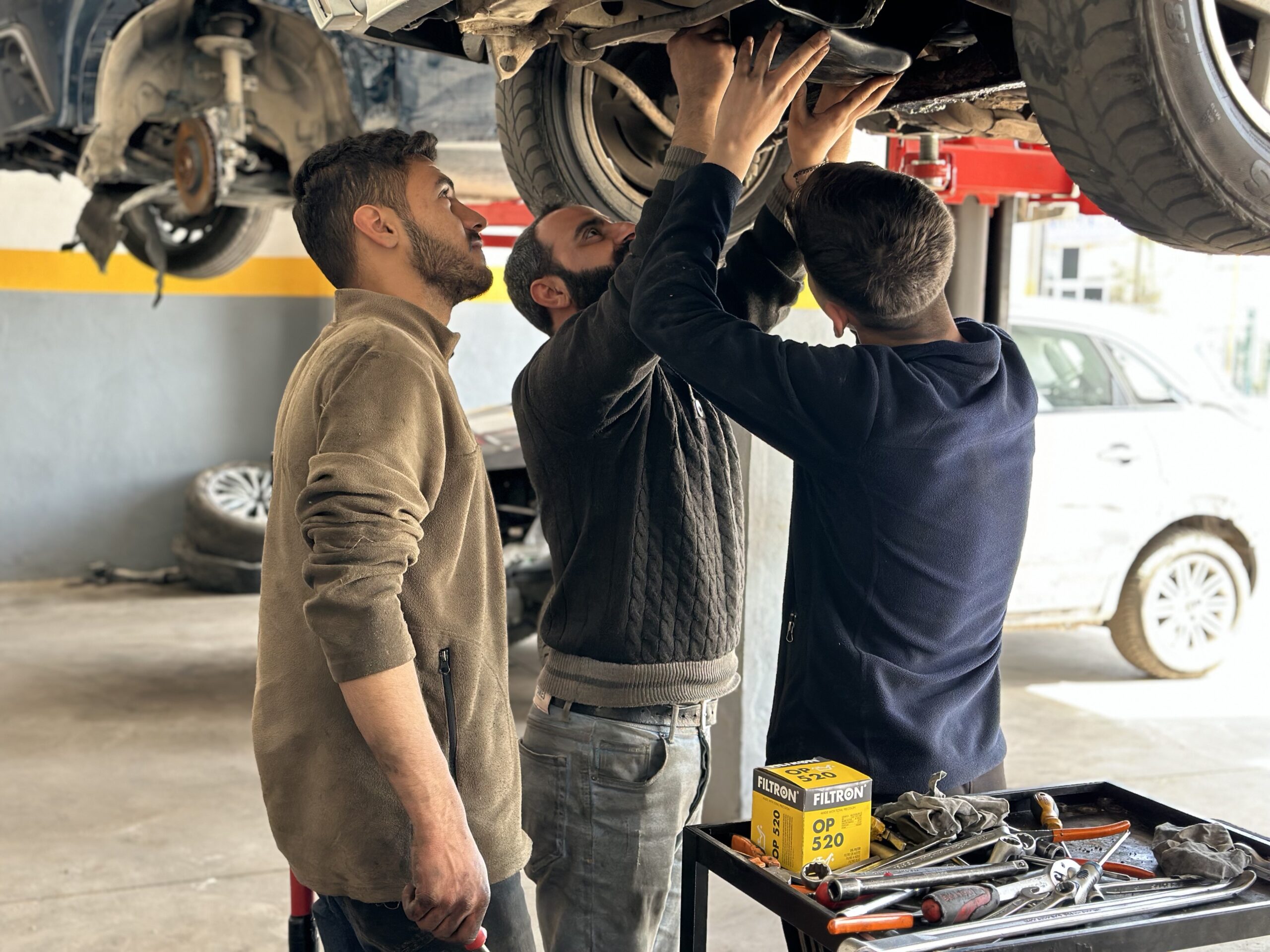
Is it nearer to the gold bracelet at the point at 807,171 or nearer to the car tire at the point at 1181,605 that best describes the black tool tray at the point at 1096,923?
the gold bracelet at the point at 807,171

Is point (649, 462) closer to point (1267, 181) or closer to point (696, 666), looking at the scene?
point (696, 666)

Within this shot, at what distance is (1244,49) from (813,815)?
1085 millimetres

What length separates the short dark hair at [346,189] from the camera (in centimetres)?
150

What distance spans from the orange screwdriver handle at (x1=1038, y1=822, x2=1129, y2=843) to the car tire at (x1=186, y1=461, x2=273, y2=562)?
601 centimetres

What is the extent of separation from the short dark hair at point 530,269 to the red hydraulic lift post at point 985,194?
4.86 feet

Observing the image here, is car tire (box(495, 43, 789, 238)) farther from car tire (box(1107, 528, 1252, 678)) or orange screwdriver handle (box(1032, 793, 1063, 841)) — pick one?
car tire (box(1107, 528, 1252, 678))

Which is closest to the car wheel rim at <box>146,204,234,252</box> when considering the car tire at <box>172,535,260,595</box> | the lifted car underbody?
the car tire at <box>172,535,260,595</box>

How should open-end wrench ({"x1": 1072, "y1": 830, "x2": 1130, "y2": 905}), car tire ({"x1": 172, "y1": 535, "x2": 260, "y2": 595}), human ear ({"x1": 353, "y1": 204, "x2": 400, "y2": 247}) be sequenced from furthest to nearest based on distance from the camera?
car tire ({"x1": 172, "y1": 535, "x2": 260, "y2": 595})
human ear ({"x1": 353, "y1": 204, "x2": 400, "y2": 247})
open-end wrench ({"x1": 1072, "y1": 830, "x2": 1130, "y2": 905})

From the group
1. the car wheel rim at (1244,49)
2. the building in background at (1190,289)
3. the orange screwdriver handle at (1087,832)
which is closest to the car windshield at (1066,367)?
the car wheel rim at (1244,49)

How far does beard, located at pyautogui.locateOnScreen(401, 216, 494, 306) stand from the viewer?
1.52 m

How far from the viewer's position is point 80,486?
7.61 m

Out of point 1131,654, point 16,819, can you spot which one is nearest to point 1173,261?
point 1131,654

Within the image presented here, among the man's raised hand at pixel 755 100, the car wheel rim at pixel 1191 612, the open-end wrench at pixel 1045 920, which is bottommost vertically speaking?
the car wheel rim at pixel 1191 612

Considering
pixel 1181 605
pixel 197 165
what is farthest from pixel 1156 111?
pixel 1181 605
